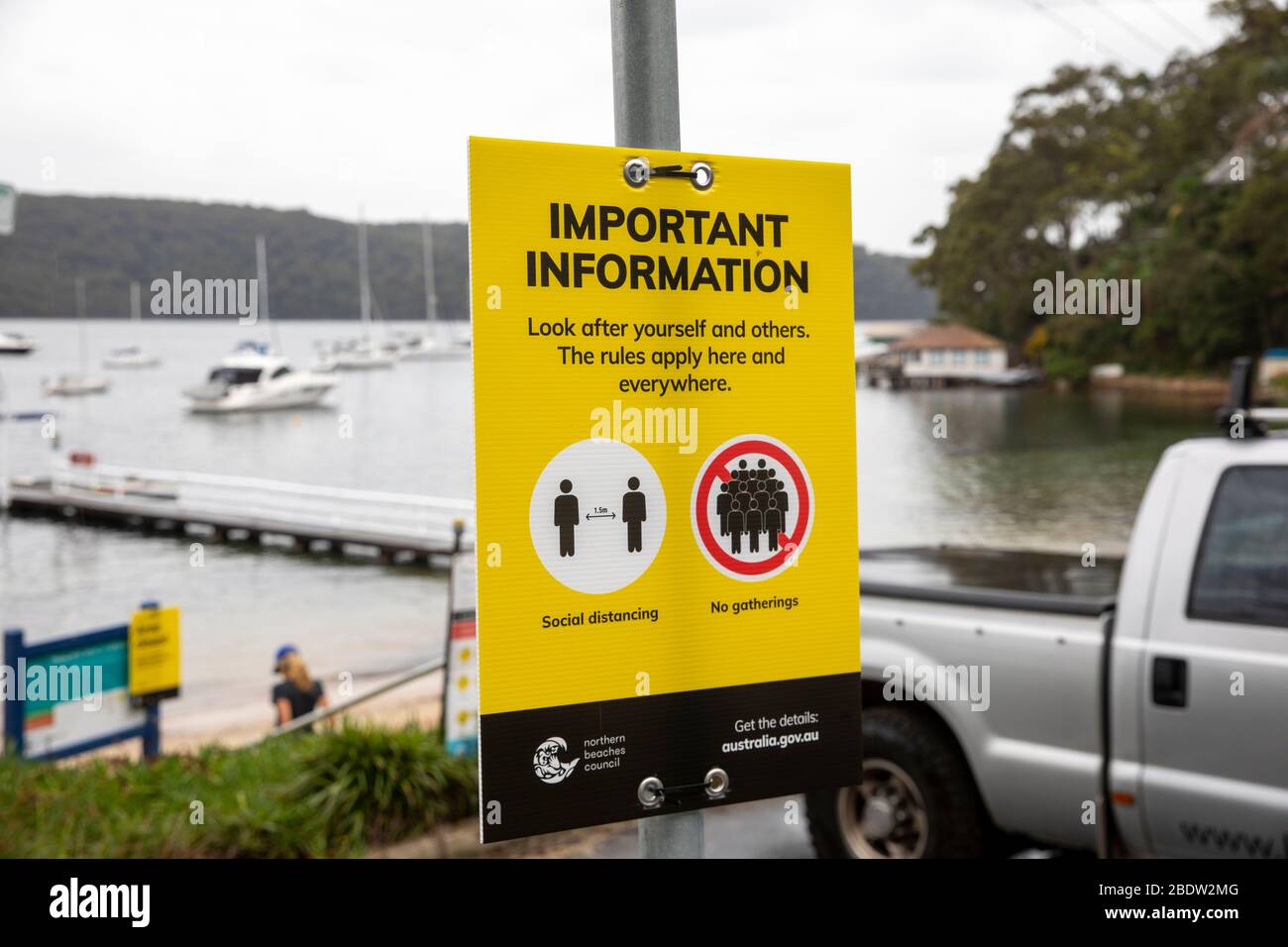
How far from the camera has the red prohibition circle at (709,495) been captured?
2.17 m

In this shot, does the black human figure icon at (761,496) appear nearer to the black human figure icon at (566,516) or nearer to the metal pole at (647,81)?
the black human figure icon at (566,516)

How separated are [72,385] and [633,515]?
377ft

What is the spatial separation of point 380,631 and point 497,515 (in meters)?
22.1

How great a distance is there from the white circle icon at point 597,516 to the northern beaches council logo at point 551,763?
0.26m

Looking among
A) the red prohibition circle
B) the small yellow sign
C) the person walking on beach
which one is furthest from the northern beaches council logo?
the person walking on beach

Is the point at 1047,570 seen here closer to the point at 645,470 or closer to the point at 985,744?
the point at 985,744

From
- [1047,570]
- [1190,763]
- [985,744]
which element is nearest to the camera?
[1190,763]

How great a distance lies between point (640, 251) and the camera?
2.13 metres

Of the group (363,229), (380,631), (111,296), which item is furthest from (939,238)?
(380,631)

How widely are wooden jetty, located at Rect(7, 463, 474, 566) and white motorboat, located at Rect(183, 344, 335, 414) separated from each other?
37043mm

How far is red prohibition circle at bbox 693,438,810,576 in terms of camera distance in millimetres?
2174

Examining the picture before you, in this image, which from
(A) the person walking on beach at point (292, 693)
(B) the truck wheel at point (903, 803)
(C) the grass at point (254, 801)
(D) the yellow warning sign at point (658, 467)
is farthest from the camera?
(A) the person walking on beach at point (292, 693)

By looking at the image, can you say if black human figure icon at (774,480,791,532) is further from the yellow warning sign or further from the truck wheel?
the truck wheel

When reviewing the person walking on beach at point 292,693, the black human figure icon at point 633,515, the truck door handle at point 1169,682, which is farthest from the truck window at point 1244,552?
the person walking on beach at point 292,693
